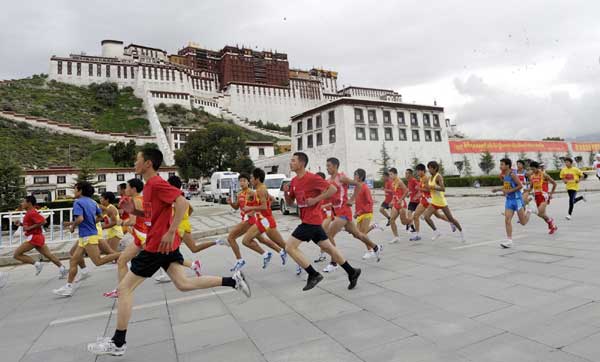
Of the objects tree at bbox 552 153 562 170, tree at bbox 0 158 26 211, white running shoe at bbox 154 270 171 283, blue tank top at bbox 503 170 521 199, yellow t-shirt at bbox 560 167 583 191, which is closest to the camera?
white running shoe at bbox 154 270 171 283

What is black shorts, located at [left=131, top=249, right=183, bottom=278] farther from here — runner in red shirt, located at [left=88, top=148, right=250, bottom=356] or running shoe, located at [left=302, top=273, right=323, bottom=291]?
running shoe, located at [left=302, top=273, right=323, bottom=291]

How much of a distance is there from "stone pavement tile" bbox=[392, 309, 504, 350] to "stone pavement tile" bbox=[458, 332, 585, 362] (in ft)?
0.32

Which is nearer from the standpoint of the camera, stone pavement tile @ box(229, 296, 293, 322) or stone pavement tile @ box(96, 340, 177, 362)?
stone pavement tile @ box(96, 340, 177, 362)

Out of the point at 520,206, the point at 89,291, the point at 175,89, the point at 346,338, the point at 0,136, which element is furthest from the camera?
the point at 175,89

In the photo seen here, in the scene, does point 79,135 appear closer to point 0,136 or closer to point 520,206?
point 0,136

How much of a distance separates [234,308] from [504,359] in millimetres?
2981

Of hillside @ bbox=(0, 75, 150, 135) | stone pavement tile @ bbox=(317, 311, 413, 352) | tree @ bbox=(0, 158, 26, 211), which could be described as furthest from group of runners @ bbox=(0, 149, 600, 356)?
hillside @ bbox=(0, 75, 150, 135)

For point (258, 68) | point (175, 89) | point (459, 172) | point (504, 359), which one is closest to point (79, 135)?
point (175, 89)

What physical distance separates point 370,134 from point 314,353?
1881 inches

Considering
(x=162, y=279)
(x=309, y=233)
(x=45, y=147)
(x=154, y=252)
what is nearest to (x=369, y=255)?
(x=309, y=233)

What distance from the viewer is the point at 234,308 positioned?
446 centimetres

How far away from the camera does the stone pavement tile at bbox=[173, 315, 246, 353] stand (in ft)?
11.2

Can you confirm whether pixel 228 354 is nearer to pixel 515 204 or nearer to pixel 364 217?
pixel 364 217

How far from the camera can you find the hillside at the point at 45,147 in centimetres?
5631
